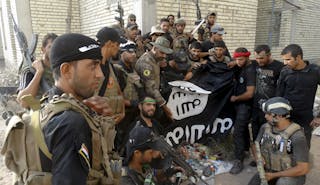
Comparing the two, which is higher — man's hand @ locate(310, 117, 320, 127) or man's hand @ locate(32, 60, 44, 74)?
man's hand @ locate(32, 60, 44, 74)

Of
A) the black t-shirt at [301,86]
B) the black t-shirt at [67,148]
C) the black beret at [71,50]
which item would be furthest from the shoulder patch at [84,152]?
the black t-shirt at [301,86]

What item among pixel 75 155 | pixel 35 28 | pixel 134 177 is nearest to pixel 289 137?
pixel 134 177

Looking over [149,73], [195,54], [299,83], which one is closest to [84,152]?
[149,73]

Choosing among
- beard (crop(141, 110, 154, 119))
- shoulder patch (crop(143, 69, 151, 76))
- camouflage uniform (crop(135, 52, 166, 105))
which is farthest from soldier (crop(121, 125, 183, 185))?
shoulder patch (crop(143, 69, 151, 76))

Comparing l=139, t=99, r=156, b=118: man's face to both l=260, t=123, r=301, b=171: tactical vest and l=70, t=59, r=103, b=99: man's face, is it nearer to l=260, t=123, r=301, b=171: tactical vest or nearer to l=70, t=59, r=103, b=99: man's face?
l=260, t=123, r=301, b=171: tactical vest

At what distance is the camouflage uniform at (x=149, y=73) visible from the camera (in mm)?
3469

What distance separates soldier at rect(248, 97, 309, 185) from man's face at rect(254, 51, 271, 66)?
1.01m

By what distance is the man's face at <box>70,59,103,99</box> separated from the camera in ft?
3.88

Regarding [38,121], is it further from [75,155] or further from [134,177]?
[134,177]

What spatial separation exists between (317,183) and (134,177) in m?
2.52

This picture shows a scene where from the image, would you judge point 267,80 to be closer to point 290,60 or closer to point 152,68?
→ point 290,60

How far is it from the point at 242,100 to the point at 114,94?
213 centimetres

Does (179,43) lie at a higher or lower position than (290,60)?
higher

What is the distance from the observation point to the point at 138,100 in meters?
3.43
